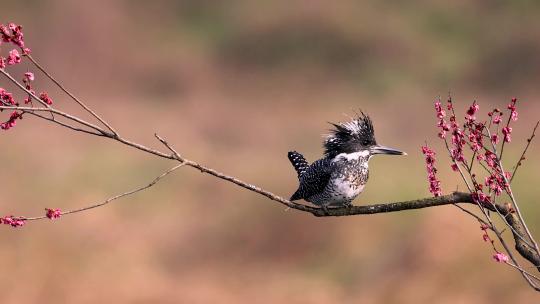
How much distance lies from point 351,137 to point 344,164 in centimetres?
40

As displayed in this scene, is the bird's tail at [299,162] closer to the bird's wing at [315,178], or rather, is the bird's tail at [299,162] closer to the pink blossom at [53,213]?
the bird's wing at [315,178]

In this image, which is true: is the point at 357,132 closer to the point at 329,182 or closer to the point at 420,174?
the point at 329,182

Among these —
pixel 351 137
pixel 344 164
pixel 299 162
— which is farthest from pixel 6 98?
pixel 299 162

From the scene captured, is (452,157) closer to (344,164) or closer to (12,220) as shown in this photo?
(344,164)

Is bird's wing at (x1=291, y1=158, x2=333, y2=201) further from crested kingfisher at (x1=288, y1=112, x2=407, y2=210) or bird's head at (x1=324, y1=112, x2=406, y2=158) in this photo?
bird's head at (x1=324, y1=112, x2=406, y2=158)

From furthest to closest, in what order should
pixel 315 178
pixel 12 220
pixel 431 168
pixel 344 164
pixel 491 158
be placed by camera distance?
1. pixel 315 178
2. pixel 344 164
3. pixel 431 168
4. pixel 491 158
5. pixel 12 220

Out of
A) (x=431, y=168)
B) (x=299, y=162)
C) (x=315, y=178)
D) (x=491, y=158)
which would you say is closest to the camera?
(x=491, y=158)

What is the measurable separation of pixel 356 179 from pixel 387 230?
16805 millimetres

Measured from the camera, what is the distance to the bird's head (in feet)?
27.4

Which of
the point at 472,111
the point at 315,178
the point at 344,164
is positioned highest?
the point at 315,178

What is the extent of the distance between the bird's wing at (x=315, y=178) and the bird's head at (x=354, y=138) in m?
0.31

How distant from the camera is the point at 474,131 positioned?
655 cm

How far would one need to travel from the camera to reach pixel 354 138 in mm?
8586

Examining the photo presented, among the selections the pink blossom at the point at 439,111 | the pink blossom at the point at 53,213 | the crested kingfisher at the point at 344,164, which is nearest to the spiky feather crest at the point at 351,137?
the crested kingfisher at the point at 344,164
